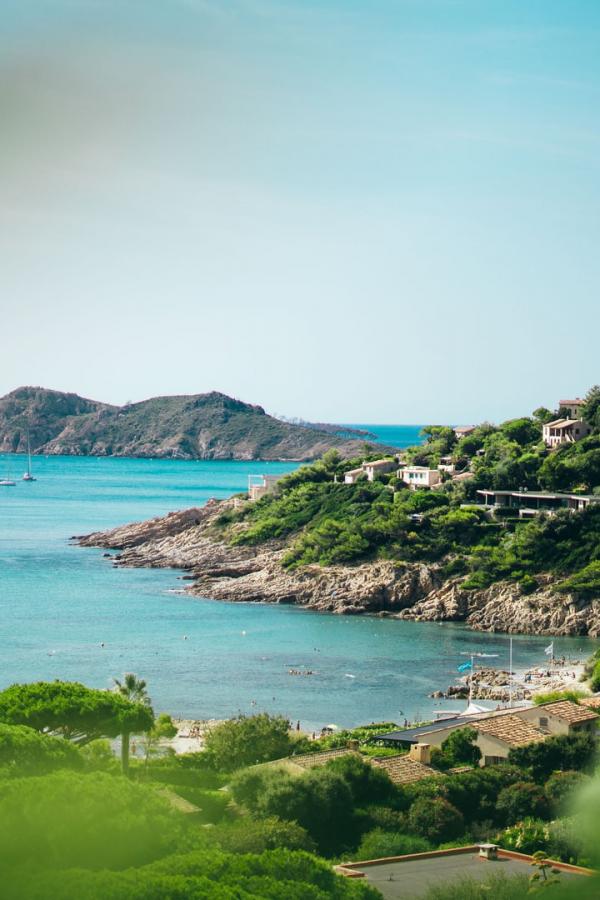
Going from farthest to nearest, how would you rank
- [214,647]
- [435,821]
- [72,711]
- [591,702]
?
1. [214,647]
2. [591,702]
3. [72,711]
4. [435,821]

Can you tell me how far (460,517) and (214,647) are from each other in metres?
19.5

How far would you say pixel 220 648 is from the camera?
5119cm

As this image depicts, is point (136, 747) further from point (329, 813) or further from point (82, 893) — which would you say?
point (82, 893)

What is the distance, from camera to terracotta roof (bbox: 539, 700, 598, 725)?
32062mm

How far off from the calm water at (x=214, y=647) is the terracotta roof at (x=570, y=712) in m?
7.46

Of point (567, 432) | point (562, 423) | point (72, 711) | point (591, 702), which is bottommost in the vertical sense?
point (591, 702)

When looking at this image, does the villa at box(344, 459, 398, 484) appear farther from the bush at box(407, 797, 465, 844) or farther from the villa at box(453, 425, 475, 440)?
the bush at box(407, 797, 465, 844)

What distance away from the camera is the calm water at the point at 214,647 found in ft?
139

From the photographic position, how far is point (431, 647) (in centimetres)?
5188

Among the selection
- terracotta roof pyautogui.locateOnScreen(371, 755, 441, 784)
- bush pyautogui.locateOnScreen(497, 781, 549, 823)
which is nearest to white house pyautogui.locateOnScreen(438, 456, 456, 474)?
terracotta roof pyautogui.locateOnScreen(371, 755, 441, 784)

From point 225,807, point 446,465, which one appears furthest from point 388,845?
point 446,465

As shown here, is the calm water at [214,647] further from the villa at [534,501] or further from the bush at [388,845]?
the bush at [388,845]

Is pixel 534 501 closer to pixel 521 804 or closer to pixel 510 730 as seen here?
pixel 510 730

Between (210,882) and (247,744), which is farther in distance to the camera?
(247,744)
